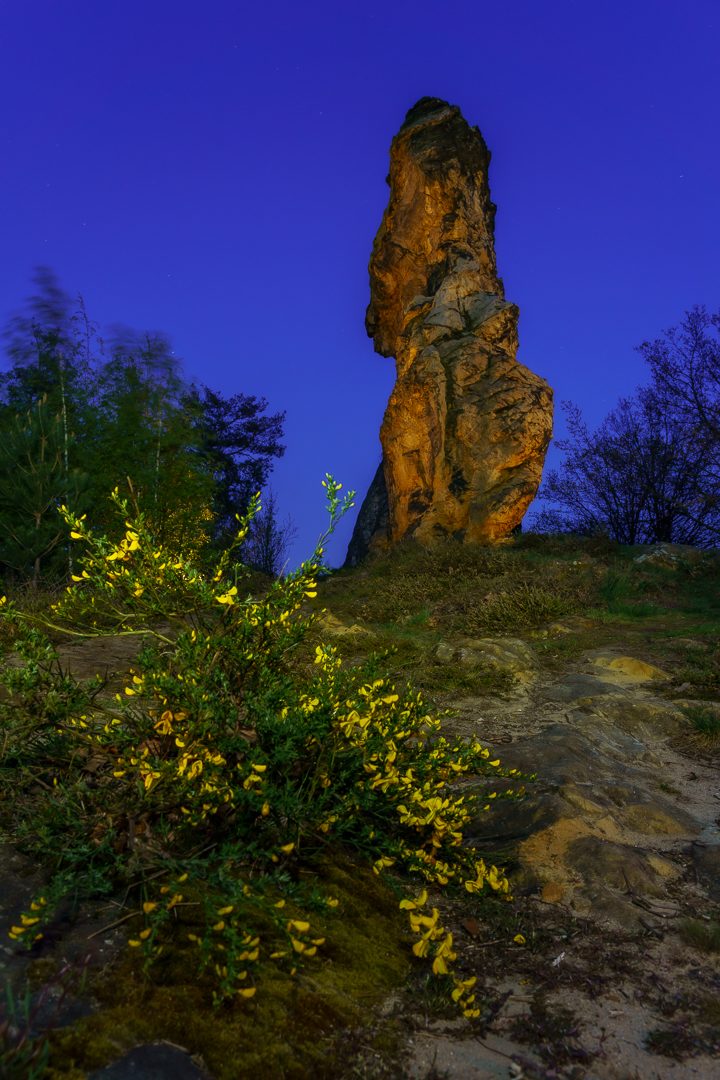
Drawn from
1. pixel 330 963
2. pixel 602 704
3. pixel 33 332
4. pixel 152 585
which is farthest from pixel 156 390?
pixel 330 963

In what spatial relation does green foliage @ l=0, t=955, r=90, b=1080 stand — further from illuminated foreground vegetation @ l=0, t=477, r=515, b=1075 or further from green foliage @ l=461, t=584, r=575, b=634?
green foliage @ l=461, t=584, r=575, b=634

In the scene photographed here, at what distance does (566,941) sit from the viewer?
6.17 feet

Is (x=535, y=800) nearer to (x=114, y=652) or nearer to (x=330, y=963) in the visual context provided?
(x=330, y=963)

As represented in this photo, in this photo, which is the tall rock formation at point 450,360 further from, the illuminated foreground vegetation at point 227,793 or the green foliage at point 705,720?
the illuminated foreground vegetation at point 227,793

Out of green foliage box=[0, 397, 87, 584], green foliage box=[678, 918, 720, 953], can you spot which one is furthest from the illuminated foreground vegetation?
green foliage box=[0, 397, 87, 584]

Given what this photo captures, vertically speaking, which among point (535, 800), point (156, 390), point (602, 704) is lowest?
point (535, 800)

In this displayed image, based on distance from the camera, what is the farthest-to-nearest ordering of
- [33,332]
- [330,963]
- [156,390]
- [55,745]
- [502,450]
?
1. [502,450]
2. [156,390]
3. [33,332]
4. [55,745]
5. [330,963]

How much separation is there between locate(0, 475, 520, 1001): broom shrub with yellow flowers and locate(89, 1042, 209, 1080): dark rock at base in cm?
21

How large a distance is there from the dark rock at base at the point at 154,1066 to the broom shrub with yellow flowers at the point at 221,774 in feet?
0.69

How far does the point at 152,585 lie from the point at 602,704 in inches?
160

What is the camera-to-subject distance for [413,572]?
1351 centimetres

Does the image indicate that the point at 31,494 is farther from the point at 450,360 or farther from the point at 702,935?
the point at 450,360

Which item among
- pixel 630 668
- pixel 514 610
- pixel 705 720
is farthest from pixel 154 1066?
pixel 514 610

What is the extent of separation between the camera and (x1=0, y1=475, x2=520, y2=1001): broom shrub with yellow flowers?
5.15 ft
